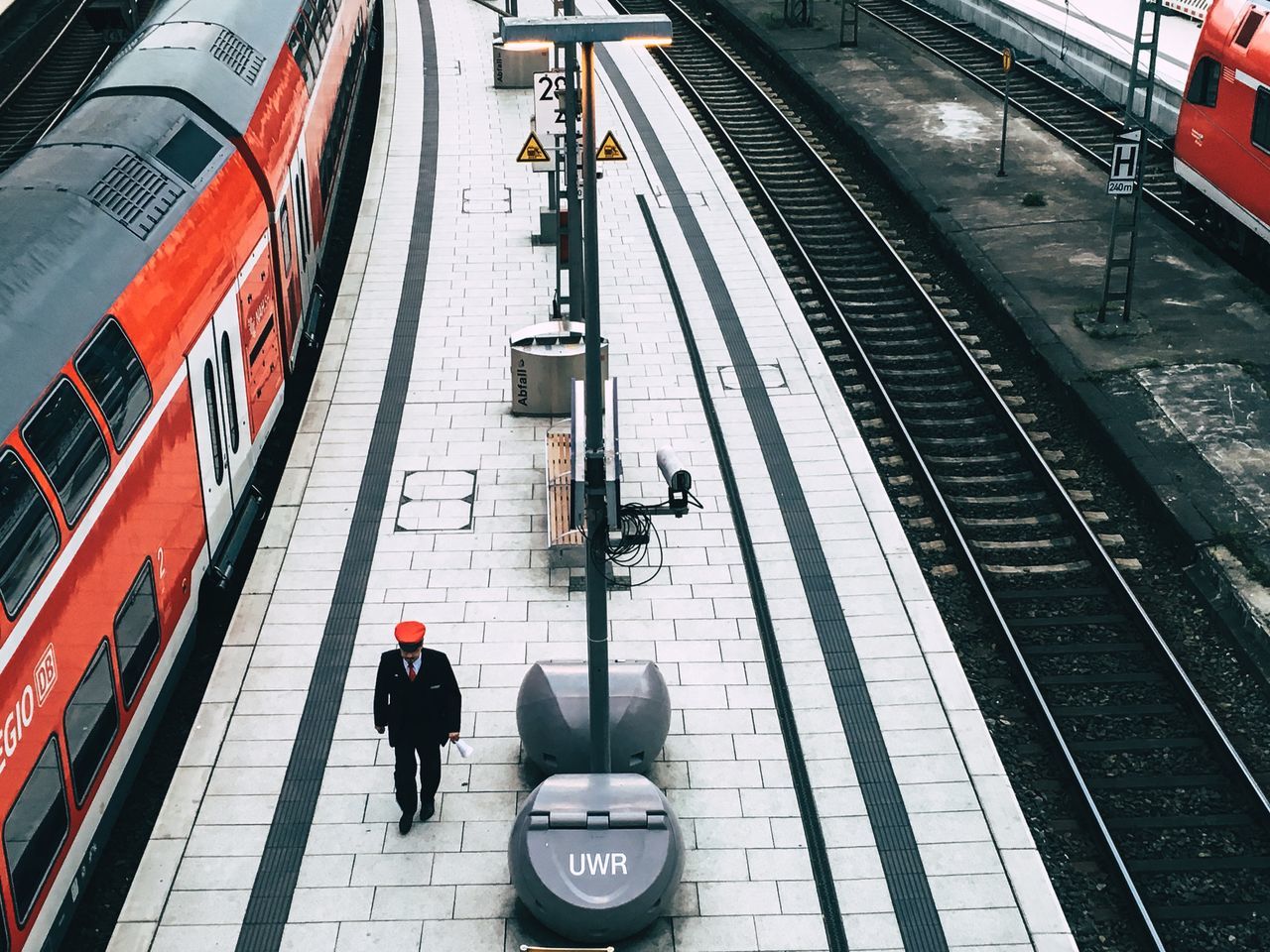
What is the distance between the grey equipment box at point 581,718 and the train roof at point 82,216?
4.03m

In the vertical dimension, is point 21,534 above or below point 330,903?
above

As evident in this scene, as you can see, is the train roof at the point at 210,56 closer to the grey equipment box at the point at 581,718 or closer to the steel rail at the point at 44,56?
the grey equipment box at the point at 581,718

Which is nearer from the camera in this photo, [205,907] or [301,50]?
[205,907]

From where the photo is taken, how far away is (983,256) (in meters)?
20.0

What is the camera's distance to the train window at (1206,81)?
20062 mm

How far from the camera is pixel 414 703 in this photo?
9719 mm

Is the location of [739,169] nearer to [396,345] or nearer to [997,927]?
[396,345]

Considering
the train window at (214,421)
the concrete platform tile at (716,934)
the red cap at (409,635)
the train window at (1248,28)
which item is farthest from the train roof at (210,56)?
the train window at (1248,28)

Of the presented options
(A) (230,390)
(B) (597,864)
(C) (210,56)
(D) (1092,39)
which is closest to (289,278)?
(C) (210,56)

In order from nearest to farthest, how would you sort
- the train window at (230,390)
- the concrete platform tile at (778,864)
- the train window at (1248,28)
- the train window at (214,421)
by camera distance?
the concrete platform tile at (778,864), the train window at (214,421), the train window at (230,390), the train window at (1248,28)

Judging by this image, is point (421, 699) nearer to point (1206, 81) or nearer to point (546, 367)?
point (546, 367)

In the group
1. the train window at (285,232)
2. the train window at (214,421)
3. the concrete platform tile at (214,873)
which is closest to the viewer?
the concrete platform tile at (214,873)

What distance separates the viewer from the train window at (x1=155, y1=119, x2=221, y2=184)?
12.2 m

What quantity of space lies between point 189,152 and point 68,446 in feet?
15.2
